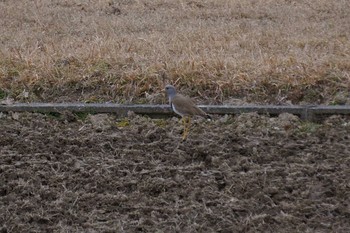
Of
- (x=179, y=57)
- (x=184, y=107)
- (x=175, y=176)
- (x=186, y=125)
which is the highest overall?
(x=184, y=107)

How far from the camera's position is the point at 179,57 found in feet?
22.7

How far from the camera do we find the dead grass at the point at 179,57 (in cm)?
619

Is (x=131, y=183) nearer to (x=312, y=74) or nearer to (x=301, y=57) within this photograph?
(x=312, y=74)

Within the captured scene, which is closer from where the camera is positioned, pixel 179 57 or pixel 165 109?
pixel 165 109

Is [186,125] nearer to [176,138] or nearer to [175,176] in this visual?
[176,138]

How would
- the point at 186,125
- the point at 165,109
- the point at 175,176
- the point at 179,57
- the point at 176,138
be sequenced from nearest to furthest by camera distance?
the point at 175,176 < the point at 176,138 < the point at 186,125 < the point at 165,109 < the point at 179,57

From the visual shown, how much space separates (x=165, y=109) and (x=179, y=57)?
1175 millimetres

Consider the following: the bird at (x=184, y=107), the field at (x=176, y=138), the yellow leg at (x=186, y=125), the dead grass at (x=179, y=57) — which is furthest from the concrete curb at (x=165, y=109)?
the bird at (x=184, y=107)

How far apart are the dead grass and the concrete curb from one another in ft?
0.74

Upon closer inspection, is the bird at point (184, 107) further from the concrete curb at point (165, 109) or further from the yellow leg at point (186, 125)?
the concrete curb at point (165, 109)

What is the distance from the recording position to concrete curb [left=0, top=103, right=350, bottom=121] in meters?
5.68

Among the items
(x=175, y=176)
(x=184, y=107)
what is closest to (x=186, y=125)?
(x=184, y=107)

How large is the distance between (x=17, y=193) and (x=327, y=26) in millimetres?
5722

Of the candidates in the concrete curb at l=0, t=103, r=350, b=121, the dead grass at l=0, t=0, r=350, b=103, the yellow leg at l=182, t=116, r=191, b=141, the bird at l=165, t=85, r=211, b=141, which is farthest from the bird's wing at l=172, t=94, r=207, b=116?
the dead grass at l=0, t=0, r=350, b=103
